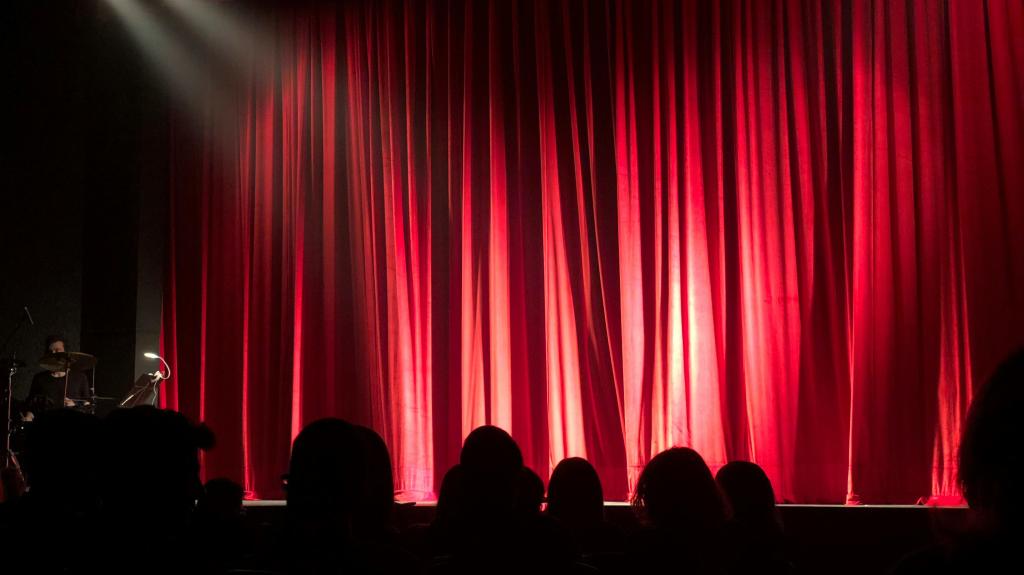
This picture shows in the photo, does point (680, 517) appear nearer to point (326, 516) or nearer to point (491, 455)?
point (491, 455)

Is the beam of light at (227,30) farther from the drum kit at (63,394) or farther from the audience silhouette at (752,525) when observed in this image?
the audience silhouette at (752,525)

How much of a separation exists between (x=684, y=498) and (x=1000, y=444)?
157cm

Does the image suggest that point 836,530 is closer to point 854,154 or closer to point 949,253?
point 949,253

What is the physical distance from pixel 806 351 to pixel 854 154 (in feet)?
4.25

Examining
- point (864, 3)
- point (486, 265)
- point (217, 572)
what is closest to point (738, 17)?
point (864, 3)

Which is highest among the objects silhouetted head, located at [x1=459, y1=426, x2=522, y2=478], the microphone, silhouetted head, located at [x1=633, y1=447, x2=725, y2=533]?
the microphone

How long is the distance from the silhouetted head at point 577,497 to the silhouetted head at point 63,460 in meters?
1.49

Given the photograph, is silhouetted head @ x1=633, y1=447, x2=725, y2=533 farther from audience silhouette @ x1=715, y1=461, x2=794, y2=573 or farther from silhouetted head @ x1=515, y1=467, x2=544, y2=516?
silhouetted head @ x1=515, y1=467, x2=544, y2=516

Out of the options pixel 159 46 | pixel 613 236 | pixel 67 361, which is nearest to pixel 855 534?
pixel 613 236

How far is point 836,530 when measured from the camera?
5.03 metres

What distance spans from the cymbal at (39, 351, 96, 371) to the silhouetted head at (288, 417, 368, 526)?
18.7 feet

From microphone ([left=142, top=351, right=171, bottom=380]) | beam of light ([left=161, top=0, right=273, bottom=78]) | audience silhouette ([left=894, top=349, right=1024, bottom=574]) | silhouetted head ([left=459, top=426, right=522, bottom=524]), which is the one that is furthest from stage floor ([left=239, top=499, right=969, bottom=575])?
beam of light ([left=161, top=0, right=273, bottom=78])

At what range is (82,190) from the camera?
8625 mm

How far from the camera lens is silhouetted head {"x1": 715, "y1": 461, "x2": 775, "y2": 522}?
279cm
